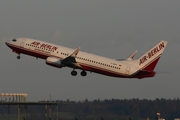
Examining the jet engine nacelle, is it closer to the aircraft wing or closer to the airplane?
the airplane

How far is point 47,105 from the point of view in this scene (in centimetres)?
13400

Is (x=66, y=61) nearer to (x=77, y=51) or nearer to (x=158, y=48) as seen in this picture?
(x=77, y=51)

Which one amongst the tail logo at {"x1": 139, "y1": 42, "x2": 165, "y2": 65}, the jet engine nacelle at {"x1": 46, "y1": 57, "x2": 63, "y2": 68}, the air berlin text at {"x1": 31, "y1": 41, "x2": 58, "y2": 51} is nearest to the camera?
the jet engine nacelle at {"x1": 46, "y1": 57, "x2": 63, "y2": 68}

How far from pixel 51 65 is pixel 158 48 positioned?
23.2m

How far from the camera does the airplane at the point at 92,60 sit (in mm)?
124062

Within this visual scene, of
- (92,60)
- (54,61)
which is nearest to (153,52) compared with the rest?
(92,60)

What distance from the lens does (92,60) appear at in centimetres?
12525

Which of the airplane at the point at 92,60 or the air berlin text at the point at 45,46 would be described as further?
the air berlin text at the point at 45,46

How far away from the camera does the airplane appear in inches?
4884

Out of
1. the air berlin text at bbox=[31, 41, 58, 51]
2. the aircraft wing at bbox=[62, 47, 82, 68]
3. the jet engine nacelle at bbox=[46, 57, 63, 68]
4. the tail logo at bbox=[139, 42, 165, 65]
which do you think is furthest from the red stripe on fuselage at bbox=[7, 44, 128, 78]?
the tail logo at bbox=[139, 42, 165, 65]

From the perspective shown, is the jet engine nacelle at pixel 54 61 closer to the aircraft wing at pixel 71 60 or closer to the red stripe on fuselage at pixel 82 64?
the aircraft wing at pixel 71 60

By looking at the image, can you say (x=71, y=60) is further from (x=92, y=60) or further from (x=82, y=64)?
(x=92, y=60)

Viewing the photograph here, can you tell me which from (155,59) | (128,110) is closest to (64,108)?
(128,110)

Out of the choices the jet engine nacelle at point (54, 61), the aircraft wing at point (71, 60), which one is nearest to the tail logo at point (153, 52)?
the aircraft wing at point (71, 60)
